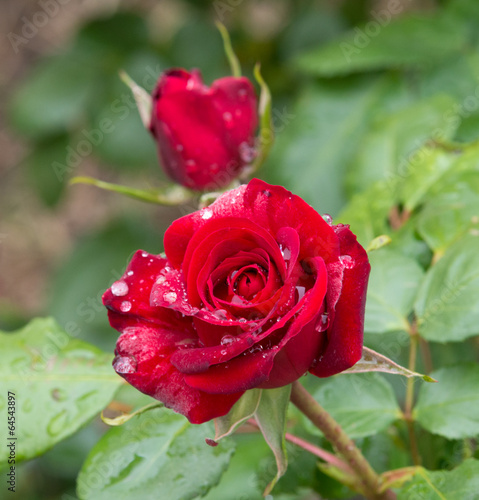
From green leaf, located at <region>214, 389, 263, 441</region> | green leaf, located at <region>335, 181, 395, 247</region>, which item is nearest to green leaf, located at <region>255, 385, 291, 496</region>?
green leaf, located at <region>214, 389, 263, 441</region>

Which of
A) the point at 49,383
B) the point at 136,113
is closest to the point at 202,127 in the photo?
the point at 49,383

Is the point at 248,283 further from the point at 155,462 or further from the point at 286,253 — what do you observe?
the point at 155,462

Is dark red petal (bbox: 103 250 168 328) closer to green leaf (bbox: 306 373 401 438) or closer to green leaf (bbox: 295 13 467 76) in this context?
green leaf (bbox: 306 373 401 438)

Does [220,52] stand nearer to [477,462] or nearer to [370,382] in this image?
[370,382]

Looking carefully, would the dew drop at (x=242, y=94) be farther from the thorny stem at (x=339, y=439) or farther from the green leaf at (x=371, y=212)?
the thorny stem at (x=339, y=439)

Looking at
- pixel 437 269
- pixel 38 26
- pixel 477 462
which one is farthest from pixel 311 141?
pixel 38 26

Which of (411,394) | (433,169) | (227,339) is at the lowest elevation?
(411,394)
